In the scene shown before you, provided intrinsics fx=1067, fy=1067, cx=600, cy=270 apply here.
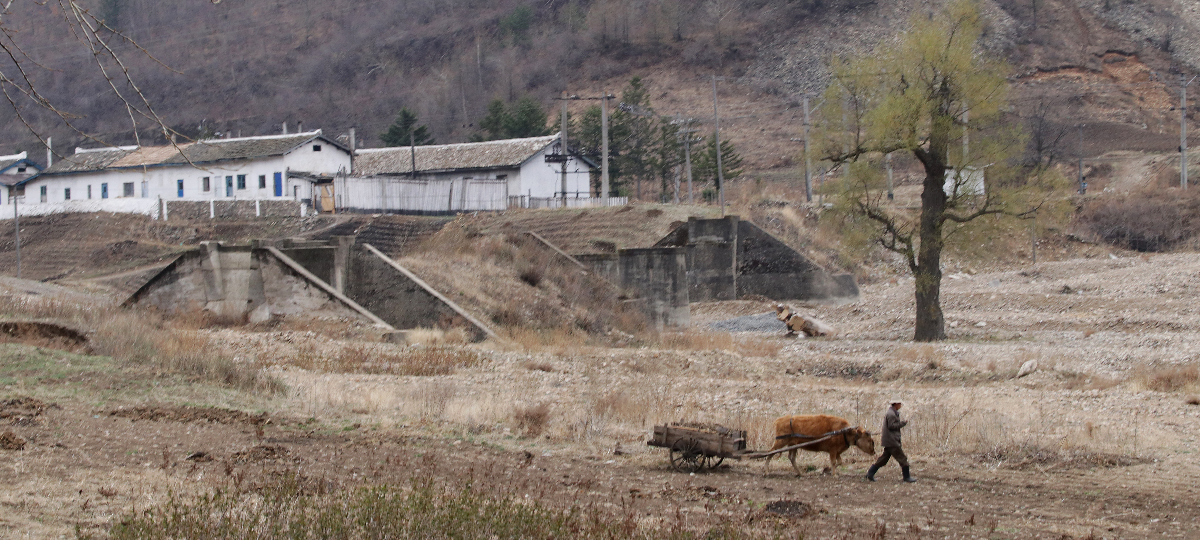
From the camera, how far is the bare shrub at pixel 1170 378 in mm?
17344

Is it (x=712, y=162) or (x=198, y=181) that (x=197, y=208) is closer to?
(x=198, y=181)

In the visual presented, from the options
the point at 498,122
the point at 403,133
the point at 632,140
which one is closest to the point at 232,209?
the point at 403,133

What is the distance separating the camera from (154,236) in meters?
50.7

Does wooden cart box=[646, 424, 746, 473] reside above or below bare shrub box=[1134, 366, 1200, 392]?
above

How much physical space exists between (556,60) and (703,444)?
9569 cm

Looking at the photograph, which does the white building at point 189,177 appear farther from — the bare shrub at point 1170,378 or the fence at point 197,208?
the bare shrub at point 1170,378

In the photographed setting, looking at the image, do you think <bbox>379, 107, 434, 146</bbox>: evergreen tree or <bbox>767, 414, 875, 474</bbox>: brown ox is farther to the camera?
<bbox>379, 107, 434, 146</bbox>: evergreen tree

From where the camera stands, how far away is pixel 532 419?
13.0 meters

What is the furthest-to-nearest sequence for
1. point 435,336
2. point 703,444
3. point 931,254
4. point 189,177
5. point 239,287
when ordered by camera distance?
point 189,177, point 931,254, point 239,287, point 435,336, point 703,444

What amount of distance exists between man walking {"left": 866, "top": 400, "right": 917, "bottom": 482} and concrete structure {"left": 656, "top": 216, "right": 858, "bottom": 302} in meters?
28.5

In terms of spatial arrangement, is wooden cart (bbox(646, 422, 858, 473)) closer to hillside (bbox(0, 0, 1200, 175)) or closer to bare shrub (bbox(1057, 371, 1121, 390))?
bare shrub (bbox(1057, 371, 1121, 390))

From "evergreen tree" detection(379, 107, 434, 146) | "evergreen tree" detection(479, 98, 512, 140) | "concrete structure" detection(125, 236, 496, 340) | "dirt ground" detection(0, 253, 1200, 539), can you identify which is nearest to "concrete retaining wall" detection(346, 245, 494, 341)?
"concrete structure" detection(125, 236, 496, 340)

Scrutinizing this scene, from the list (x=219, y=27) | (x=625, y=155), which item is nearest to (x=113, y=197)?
(x=625, y=155)

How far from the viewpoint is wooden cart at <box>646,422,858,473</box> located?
10.4 metres
